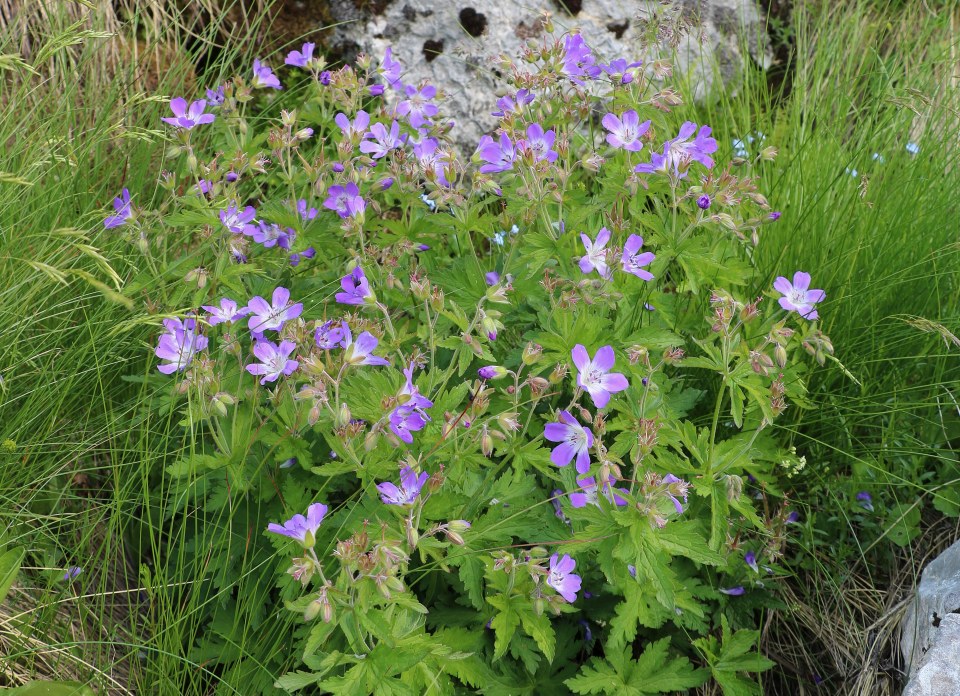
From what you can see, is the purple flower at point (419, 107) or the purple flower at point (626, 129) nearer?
the purple flower at point (626, 129)

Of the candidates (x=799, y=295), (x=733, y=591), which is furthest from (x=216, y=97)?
(x=733, y=591)

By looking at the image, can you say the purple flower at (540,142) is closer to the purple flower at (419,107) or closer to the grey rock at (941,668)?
the purple flower at (419,107)

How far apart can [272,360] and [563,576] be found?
0.79 meters

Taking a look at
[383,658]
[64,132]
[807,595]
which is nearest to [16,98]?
[64,132]

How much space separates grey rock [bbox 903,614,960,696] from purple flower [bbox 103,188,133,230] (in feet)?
7.36

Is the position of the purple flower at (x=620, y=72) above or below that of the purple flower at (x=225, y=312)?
above

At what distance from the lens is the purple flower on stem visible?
1.77m

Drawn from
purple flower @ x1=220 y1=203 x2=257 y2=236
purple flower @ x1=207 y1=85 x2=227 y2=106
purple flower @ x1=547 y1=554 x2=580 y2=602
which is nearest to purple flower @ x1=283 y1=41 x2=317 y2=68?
purple flower @ x1=207 y1=85 x2=227 y2=106

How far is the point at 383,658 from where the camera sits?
1742mm

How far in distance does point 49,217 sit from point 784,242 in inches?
89.2

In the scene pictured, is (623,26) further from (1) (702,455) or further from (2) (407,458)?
(2) (407,458)

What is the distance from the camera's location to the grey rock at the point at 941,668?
197 cm

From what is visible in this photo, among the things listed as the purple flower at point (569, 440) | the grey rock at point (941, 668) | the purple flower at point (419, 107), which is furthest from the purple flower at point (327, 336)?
the grey rock at point (941, 668)

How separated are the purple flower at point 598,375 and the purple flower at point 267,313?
2.17ft
